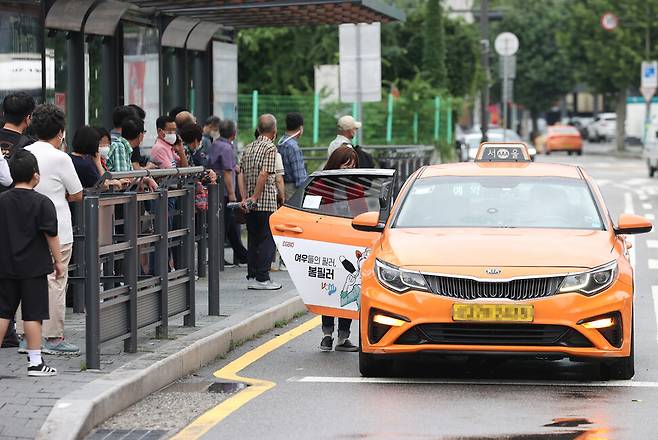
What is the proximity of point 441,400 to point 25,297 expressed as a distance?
2526mm

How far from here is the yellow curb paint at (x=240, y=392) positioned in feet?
26.5

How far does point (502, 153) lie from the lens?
12180 millimetres

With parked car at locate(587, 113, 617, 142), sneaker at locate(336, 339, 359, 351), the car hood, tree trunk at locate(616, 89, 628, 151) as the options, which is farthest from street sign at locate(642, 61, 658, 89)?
the car hood

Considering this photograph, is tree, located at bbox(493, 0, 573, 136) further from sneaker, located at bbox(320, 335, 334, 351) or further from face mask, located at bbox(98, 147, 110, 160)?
sneaker, located at bbox(320, 335, 334, 351)

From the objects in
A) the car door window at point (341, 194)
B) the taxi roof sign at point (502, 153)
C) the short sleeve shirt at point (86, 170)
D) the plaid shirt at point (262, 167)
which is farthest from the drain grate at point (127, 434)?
the plaid shirt at point (262, 167)

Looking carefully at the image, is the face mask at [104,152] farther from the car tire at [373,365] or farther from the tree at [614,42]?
the tree at [614,42]

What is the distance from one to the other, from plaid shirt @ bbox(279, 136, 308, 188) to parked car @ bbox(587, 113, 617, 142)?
258 feet

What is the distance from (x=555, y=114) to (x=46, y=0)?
10999 cm

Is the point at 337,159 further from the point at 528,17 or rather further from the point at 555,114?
the point at 555,114

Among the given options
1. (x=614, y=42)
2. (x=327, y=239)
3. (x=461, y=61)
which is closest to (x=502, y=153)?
(x=327, y=239)

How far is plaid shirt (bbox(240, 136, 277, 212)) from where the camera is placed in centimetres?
1473

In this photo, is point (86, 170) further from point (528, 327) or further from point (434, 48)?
point (434, 48)

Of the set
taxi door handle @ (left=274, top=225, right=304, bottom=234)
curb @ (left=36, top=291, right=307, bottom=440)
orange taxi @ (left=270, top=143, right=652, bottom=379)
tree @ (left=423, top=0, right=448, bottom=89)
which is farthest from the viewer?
tree @ (left=423, top=0, right=448, bottom=89)

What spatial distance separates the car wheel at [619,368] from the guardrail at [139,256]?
2948 mm
